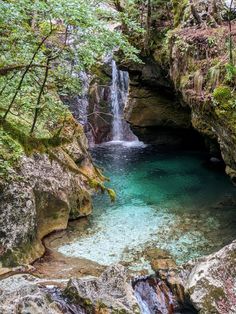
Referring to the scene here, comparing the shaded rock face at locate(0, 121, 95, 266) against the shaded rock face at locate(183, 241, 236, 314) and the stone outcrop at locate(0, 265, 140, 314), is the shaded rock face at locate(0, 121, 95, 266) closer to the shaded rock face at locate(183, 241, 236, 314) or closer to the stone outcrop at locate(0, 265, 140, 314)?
the stone outcrop at locate(0, 265, 140, 314)

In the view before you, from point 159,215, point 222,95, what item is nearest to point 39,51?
point 222,95

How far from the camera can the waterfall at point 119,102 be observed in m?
22.6

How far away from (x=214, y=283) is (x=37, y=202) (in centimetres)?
493

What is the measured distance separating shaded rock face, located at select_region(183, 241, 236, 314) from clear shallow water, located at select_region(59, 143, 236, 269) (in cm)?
177

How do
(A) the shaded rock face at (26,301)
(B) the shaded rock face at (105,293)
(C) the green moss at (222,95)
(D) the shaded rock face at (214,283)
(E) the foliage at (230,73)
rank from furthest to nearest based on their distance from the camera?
(C) the green moss at (222,95)
(E) the foliage at (230,73)
(D) the shaded rock face at (214,283)
(B) the shaded rock face at (105,293)
(A) the shaded rock face at (26,301)

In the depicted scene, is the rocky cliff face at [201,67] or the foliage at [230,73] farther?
the rocky cliff face at [201,67]

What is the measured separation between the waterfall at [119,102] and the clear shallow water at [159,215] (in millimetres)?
5635

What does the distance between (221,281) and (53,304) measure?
8.91 ft

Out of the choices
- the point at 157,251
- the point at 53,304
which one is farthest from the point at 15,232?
the point at 157,251

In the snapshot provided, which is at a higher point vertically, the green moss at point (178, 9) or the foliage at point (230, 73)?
the green moss at point (178, 9)

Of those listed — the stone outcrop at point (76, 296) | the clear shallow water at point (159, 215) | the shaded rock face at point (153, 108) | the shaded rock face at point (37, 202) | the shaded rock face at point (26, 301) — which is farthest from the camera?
the shaded rock face at point (153, 108)

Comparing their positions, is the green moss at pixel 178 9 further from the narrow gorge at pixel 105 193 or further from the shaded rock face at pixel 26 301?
the shaded rock face at pixel 26 301

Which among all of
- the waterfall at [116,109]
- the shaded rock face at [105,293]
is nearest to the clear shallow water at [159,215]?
the shaded rock face at [105,293]

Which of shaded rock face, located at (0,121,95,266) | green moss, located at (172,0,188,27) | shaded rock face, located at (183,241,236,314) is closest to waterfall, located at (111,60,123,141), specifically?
green moss, located at (172,0,188,27)
